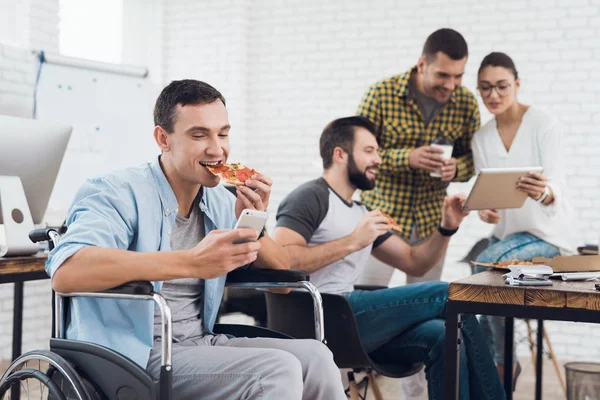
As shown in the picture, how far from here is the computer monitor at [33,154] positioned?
2.41m

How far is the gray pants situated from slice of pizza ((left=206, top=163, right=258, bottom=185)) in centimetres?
42

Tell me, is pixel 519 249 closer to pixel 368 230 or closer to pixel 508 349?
pixel 508 349

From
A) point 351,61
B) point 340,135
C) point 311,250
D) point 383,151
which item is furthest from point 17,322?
point 351,61

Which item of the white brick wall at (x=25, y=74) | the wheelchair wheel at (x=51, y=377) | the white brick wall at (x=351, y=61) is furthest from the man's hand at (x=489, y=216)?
the white brick wall at (x=25, y=74)

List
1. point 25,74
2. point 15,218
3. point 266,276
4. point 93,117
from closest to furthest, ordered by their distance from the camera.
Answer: point 266,276 < point 15,218 < point 93,117 < point 25,74

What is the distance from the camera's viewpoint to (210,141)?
1.91 metres

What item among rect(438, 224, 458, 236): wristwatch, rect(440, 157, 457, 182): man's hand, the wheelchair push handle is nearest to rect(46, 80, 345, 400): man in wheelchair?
the wheelchair push handle

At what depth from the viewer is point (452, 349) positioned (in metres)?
1.91

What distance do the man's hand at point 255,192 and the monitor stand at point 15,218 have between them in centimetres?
88

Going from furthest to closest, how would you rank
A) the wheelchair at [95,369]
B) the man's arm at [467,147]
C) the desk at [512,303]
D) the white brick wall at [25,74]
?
1. the white brick wall at [25,74]
2. the man's arm at [467,147]
3. the desk at [512,303]
4. the wheelchair at [95,369]

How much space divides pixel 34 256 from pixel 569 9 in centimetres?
396

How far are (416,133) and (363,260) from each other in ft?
2.82

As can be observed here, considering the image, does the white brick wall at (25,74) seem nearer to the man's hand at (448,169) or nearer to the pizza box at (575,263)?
the man's hand at (448,169)

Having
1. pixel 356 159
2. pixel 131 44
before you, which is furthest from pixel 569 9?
pixel 131 44
